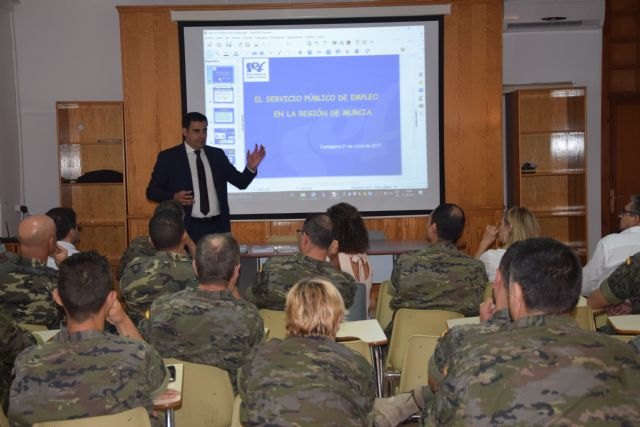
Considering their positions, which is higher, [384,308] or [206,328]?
[206,328]

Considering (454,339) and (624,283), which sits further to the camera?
(624,283)

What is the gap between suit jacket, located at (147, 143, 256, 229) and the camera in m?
6.60

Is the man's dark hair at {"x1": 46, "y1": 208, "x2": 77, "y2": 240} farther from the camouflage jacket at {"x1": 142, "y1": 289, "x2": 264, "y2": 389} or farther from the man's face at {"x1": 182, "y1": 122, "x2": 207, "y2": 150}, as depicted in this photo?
the camouflage jacket at {"x1": 142, "y1": 289, "x2": 264, "y2": 389}

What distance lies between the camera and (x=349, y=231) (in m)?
4.79

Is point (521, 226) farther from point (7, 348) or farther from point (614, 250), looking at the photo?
point (7, 348)

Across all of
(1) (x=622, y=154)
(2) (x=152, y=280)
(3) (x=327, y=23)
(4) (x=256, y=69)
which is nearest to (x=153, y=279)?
(2) (x=152, y=280)

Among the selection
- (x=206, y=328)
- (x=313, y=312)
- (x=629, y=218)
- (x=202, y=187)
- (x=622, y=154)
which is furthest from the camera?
(x=622, y=154)

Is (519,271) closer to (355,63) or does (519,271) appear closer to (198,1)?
(355,63)

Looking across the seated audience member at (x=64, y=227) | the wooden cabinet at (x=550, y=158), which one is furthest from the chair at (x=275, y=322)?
the wooden cabinet at (x=550, y=158)

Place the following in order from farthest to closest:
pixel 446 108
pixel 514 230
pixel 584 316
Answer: pixel 446 108
pixel 514 230
pixel 584 316

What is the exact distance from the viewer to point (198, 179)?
261 inches

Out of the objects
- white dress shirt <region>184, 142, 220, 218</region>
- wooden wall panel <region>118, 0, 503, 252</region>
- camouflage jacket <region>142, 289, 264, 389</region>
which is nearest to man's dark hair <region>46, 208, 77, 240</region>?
white dress shirt <region>184, 142, 220, 218</region>

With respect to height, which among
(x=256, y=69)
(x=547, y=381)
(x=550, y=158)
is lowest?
(x=547, y=381)

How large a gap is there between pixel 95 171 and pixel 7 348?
5587 millimetres
